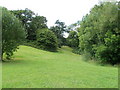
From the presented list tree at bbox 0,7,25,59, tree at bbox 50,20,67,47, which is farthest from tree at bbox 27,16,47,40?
tree at bbox 0,7,25,59

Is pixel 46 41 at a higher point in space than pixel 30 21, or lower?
lower

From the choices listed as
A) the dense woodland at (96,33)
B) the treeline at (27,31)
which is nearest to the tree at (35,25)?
the treeline at (27,31)

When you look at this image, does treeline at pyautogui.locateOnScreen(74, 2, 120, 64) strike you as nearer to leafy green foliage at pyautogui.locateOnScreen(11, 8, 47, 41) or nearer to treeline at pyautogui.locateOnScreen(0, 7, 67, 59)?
treeline at pyautogui.locateOnScreen(0, 7, 67, 59)

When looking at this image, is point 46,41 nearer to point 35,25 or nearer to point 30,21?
point 35,25

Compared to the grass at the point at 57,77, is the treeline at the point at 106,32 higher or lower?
higher

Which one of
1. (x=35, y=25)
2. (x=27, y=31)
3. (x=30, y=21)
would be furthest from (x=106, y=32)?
(x=30, y=21)

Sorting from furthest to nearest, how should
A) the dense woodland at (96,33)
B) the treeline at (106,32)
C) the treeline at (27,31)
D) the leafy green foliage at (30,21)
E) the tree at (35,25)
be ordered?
the leafy green foliage at (30,21) → the tree at (35,25) → the treeline at (106,32) → the dense woodland at (96,33) → the treeline at (27,31)

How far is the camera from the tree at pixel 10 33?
1530 cm

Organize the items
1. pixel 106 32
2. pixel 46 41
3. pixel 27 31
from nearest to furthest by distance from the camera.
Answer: pixel 106 32
pixel 46 41
pixel 27 31

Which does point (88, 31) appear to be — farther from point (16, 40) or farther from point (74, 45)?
point (74, 45)

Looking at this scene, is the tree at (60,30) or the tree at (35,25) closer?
the tree at (35,25)

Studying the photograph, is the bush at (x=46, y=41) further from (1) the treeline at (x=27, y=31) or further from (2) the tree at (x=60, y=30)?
(2) the tree at (x=60, y=30)

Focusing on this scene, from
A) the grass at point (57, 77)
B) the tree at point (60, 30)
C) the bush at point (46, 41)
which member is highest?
the tree at point (60, 30)

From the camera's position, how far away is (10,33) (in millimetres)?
15625
